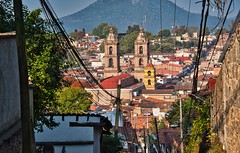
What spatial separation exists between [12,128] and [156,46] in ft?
441

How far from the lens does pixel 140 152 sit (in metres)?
25.3

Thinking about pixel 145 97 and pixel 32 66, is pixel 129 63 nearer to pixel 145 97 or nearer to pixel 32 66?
pixel 145 97

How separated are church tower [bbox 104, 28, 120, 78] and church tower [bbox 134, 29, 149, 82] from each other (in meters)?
3.40

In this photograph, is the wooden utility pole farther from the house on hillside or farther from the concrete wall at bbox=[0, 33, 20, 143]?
the house on hillside

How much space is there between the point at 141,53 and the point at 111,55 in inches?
200

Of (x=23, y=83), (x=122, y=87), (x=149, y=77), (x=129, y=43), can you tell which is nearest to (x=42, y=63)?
(x=23, y=83)

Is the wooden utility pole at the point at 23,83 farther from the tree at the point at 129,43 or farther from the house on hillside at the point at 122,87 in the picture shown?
the tree at the point at 129,43

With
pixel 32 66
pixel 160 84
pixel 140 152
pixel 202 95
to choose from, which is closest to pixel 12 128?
pixel 32 66

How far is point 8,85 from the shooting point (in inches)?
216

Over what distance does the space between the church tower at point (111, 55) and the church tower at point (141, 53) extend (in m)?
3.40

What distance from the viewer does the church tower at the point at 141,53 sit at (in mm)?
85688

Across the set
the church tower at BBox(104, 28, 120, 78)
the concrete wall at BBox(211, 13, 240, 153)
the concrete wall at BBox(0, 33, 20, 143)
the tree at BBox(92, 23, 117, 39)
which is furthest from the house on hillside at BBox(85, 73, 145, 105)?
the tree at BBox(92, 23, 117, 39)

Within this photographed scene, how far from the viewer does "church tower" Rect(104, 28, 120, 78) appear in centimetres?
8438

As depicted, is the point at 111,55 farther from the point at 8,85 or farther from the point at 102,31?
the point at 102,31
